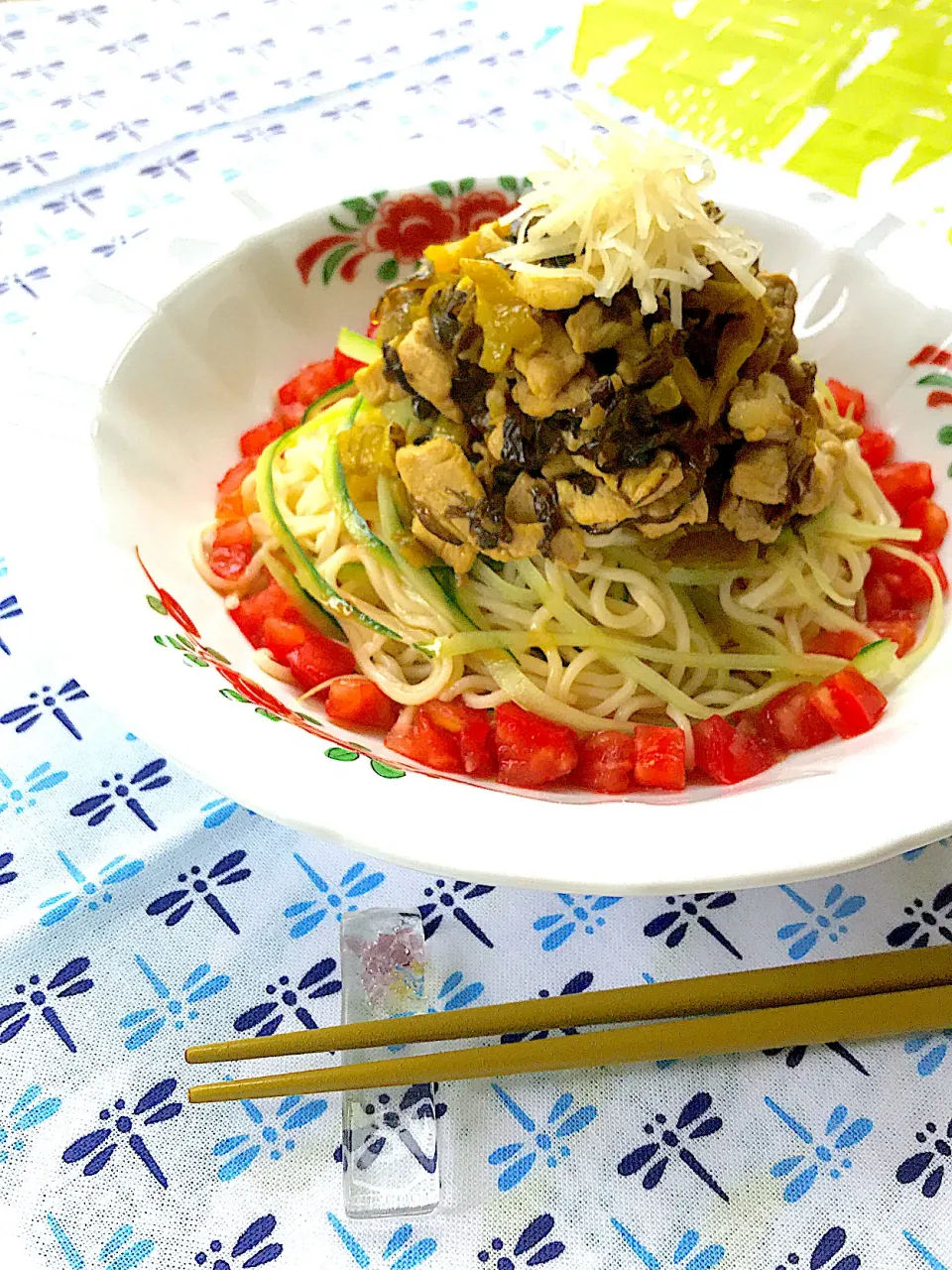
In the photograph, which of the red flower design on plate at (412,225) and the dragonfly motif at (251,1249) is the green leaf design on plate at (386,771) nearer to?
the dragonfly motif at (251,1249)

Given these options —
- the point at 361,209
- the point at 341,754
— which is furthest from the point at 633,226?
the point at 361,209

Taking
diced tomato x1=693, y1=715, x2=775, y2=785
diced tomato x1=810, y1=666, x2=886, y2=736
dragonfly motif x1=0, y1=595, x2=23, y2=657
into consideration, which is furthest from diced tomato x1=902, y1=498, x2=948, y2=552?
dragonfly motif x1=0, y1=595, x2=23, y2=657

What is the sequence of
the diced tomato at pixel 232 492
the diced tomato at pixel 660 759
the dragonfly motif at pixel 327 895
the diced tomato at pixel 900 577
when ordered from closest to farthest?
the dragonfly motif at pixel 327 895 < the diced tomato at pixel 660 759 < the diced tomato at pixel 900 577 < the diced tomato at pixel 232 492

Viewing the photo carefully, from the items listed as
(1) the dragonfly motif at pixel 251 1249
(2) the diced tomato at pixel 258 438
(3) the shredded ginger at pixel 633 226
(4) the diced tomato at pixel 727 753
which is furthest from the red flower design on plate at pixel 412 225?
(1) the dragonfly motif at pixel 251 1249

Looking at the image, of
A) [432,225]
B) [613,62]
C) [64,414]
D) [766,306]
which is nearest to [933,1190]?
[766,306]

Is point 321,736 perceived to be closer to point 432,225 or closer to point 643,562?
point 643,562

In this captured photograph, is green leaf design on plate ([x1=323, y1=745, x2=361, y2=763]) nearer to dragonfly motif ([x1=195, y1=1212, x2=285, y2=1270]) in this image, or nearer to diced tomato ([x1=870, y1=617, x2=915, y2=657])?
dragonfly motif ([x1=195, y1=1212, x2=285, y2=1270])
